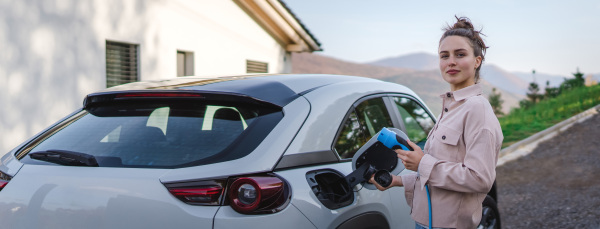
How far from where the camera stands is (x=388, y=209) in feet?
9.87

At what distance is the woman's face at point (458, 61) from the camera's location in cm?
230

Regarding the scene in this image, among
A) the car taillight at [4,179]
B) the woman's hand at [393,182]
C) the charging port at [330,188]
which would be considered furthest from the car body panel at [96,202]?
the woman's hand at [393,182]

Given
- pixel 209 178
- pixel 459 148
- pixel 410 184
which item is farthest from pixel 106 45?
pixel 459 148

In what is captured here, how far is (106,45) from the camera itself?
29.7 feet

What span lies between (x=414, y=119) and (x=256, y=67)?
10.1 m

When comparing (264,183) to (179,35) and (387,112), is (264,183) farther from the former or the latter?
(179,35)

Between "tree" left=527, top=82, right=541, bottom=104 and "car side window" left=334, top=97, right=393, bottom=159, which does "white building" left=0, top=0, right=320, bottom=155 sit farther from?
"tree" left=527, top=82, right=541, bottom=104

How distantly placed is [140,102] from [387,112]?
4.98 ft

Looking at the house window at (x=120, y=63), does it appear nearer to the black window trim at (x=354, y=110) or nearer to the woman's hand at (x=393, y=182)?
the black window trim at (x=354, y=110)

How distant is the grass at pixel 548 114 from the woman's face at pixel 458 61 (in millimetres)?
11723

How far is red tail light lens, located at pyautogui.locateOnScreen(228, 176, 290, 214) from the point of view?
2.21 metres

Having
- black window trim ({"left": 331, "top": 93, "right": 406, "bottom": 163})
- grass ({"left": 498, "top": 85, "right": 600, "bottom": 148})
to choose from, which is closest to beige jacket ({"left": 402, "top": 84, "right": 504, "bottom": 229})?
black window trim ({"left": 331, "top": 93, "right": 406, "bottom": 163})

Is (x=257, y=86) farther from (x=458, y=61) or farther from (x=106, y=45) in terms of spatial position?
(x=106, y=45)

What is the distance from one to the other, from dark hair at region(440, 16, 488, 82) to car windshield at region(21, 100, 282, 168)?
828 millimetres
